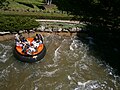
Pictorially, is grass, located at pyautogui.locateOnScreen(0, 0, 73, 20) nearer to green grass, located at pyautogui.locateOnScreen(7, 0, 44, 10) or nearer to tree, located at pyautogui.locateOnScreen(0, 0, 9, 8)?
green grass, located at pyautogui.locateOnScreen(7, 0, 44, 10)

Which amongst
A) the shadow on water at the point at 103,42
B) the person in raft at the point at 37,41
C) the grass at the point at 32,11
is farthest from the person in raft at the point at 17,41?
the shadow on water at the point at 103,42

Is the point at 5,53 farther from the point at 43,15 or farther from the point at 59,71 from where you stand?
the point at 43,15

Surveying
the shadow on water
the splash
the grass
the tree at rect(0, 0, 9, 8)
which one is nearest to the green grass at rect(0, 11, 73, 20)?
the grass

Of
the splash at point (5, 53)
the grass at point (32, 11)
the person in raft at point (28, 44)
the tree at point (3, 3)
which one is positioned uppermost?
the tree at point (3, 3)

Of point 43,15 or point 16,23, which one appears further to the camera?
point 43,15

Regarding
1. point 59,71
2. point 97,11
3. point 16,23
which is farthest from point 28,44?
point 97,11

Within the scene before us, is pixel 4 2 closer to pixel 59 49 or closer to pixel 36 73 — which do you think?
pixel 59 49

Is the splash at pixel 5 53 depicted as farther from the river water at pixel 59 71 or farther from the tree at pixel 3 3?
the tree at pixel 3 3
